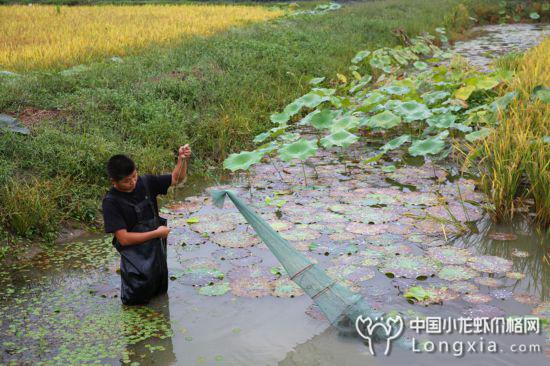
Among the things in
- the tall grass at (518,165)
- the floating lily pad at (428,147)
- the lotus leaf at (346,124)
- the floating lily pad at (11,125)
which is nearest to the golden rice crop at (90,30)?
the floating lily pad at (11,125)

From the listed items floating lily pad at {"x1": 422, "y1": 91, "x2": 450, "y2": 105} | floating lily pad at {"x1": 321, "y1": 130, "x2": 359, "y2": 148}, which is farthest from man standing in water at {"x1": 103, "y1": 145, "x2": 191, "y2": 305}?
floating lily pad at {"x1": 422, "y1": 91, "x2": 450, "y2": 105}

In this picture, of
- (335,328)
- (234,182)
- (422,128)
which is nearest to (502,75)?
(422,128)

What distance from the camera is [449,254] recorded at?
452 cm

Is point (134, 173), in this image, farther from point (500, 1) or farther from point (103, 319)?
point (500, 1)

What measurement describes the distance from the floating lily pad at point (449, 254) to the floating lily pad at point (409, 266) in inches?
4.4

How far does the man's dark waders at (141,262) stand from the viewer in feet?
12.5

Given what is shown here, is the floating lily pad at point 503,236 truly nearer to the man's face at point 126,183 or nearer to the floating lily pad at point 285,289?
the floating lily pad at point 285,289

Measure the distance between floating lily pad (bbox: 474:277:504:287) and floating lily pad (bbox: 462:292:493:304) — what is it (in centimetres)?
17

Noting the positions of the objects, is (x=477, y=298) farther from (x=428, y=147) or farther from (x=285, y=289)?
(x=428, y=147)

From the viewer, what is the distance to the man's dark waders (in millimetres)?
3820

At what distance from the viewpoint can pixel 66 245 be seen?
16.1ft

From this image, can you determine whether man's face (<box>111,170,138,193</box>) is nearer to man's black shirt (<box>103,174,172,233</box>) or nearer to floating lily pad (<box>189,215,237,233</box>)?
man's black shirt (<box>103,174,172,233</box>)

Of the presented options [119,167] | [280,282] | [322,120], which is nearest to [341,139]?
[322,120]

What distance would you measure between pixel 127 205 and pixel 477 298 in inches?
88.2
